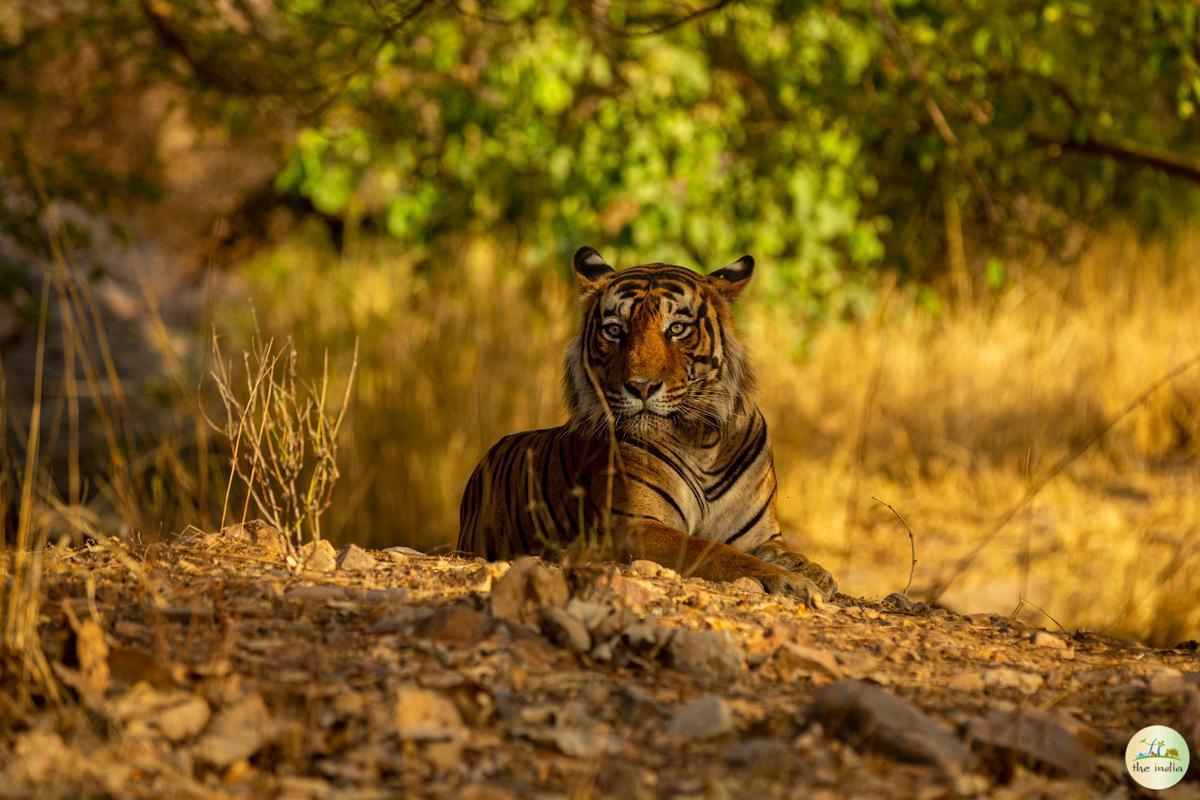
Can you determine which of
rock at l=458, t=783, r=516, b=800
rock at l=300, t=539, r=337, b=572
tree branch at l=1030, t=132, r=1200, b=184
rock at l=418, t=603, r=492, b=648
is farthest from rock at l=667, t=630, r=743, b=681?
tree branch at l=1030, t=132, r=1200, b=184

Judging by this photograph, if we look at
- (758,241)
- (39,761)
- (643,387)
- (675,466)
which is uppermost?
(758,241)

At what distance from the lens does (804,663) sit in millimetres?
3211

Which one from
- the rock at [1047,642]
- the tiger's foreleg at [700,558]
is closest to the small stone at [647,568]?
the tiger's foreleg at [700,558]

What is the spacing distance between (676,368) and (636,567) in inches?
32.8

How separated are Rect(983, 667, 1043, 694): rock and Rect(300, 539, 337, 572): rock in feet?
5.41

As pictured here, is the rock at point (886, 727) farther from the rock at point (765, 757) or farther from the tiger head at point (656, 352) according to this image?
the tiger head at point (656, 352)

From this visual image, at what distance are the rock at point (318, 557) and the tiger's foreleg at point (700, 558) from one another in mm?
927

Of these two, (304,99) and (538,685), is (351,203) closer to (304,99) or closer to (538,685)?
(304,99)

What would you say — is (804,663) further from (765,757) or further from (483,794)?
(483,794)

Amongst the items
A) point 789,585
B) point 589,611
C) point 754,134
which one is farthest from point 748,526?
point 754,134

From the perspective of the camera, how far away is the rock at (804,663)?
3.19m

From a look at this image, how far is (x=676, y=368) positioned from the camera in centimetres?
455

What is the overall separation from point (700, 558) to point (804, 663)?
0.94 metres

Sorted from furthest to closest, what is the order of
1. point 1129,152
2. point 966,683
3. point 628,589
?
1. point 1129,152
2. point 628,589
3. point 966,683
